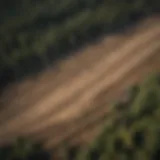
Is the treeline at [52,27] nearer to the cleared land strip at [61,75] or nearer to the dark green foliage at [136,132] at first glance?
the cleared land strip at [61,75]

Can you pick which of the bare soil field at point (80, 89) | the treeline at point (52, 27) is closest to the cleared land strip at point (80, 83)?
the bare soil field at point (80, 89)

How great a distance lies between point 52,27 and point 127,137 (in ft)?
1.80

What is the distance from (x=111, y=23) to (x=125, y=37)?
8cm

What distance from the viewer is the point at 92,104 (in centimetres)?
115

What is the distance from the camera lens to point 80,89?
1.19 meters

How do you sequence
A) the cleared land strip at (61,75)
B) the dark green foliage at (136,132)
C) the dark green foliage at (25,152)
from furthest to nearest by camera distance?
the cleared land strip at (61,75)
the dark green foliage at (25,152)
the dark green foliage at (136,132)

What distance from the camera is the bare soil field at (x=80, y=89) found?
114 cm

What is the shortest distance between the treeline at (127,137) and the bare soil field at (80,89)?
0.04 meters

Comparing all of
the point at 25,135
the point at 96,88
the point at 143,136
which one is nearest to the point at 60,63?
the point at 96,88

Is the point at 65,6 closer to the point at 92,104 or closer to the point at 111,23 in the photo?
the point at 111,23

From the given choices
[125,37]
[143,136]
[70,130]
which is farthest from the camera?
[125,37]

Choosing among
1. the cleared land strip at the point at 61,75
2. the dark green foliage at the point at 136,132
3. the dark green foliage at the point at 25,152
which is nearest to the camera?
the dark green foliage at the point at 136,132

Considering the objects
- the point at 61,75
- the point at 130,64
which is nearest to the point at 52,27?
the point at 61,75

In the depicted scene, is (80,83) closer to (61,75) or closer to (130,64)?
(61,75)
